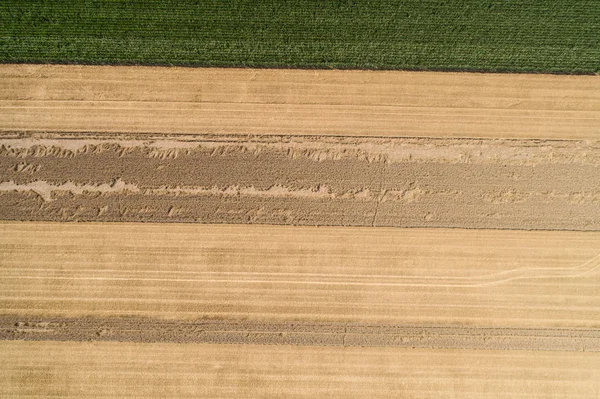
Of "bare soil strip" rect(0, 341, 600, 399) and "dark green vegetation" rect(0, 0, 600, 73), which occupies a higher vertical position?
"dark green vegetation" rect(0, 0, 600, 73)

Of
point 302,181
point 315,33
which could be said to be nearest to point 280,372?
point 302,181

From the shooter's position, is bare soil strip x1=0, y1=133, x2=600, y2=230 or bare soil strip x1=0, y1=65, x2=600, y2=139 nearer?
bare soil strip x1=0, y1=133, x2=600, y2=230

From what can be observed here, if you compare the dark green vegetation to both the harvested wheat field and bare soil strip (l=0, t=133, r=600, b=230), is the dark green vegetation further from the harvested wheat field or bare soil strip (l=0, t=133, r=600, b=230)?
bare soil strip (l=0, t=133, r=600, b=230)

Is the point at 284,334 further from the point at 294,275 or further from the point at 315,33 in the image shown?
the point at 315,33

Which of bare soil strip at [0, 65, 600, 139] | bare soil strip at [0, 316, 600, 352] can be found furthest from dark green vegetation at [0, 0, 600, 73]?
bare soil strip at [0, 316, 600, 352]

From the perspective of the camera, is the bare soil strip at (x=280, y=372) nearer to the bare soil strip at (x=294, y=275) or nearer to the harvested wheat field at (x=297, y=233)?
the harvested wheat field at (x=297, y=233)

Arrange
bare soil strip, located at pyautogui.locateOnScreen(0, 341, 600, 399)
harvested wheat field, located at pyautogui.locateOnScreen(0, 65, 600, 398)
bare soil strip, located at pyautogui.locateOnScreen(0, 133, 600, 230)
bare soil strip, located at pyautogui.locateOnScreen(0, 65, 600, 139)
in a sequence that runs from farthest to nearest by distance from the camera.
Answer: bare soil strip, located at pyautogui.locateOnScreen(0, 65, 600, 139) < bare soil strip, located at pyautogui.locateOnScreen(0, 133, 600, 230) < harvested wheat field, located at pyautogui.locateOnScreen(0, 65, 600, 398) < bare soil strip, located at pyautogui.locateOnScreen(0, 341, 600, 399)
